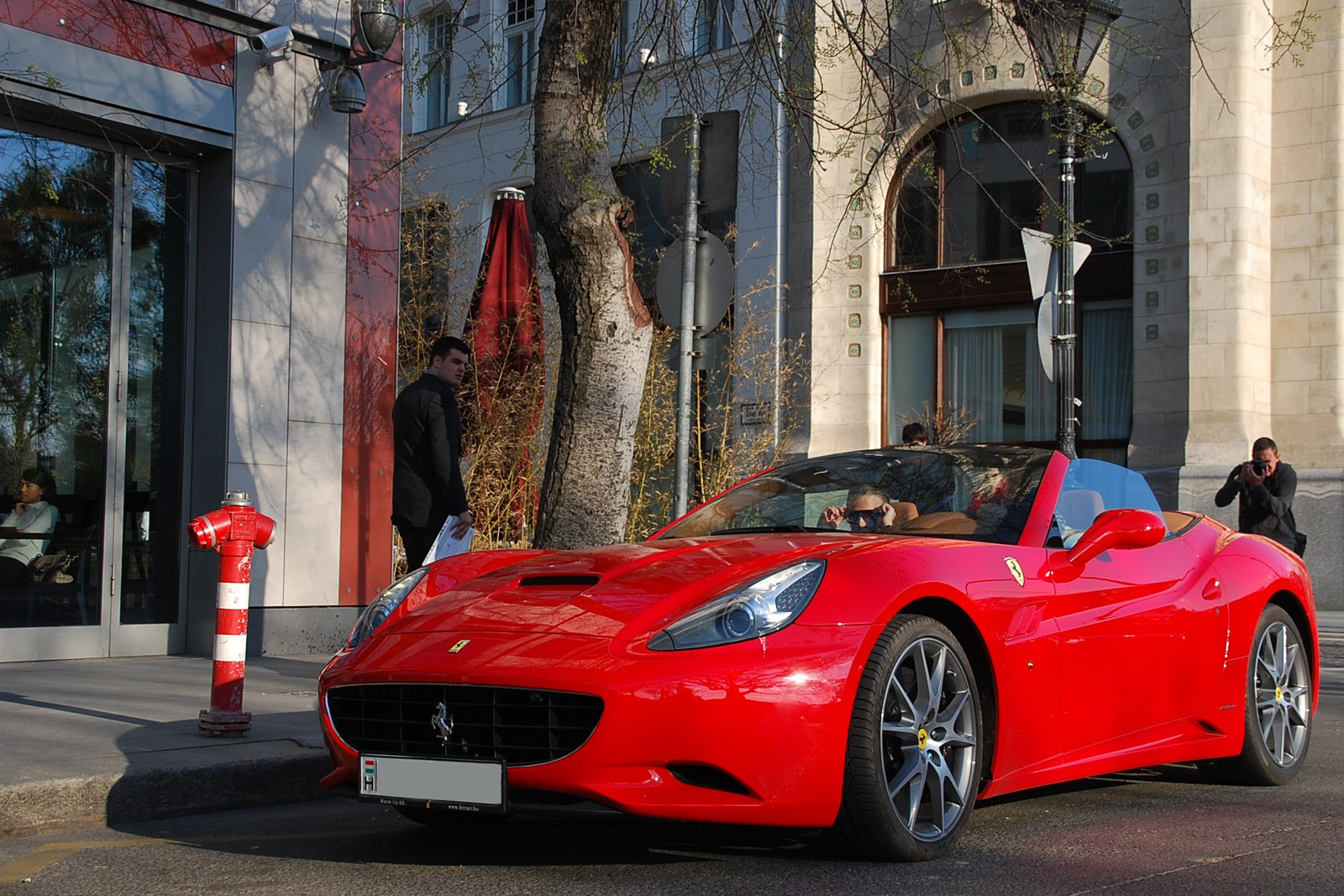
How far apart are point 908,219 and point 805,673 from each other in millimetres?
16288

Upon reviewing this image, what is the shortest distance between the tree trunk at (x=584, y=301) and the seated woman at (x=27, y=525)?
3.47 m

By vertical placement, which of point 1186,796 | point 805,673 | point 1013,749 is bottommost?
point 1186,796

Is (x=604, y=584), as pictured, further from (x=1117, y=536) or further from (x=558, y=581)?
(x=1117, y=536)

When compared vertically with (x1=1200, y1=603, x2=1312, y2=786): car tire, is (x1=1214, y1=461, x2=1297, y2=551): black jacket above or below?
above

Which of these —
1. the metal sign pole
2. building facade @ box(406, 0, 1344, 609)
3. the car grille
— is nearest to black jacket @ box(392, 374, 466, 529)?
the metal sign pole

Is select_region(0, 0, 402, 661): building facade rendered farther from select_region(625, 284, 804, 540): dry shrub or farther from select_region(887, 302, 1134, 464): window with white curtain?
select_region(887, 302, 1134, 464): window with white curtain

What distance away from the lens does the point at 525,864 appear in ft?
14.4

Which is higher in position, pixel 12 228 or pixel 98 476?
pixel 12 228

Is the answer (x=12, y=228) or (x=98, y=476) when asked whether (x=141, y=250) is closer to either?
(x=12, y=228)

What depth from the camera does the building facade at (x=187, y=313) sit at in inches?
370

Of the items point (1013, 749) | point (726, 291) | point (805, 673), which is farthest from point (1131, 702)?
point (726, 291)

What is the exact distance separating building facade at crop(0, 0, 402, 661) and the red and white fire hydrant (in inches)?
145

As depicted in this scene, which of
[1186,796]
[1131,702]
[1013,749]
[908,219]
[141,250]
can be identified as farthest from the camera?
[908,219]

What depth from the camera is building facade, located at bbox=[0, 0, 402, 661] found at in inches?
370
